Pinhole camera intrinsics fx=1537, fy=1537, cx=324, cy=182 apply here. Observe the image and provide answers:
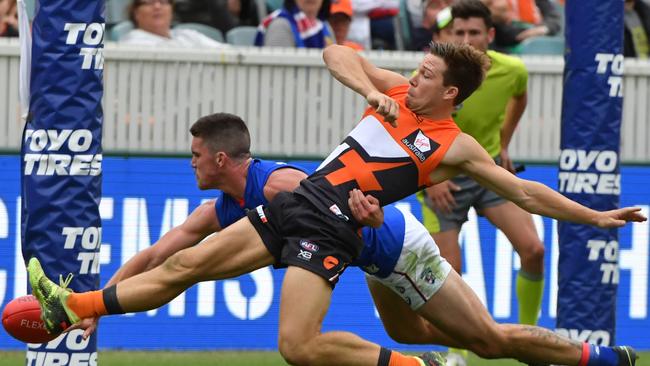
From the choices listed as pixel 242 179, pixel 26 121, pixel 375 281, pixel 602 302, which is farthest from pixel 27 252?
pixel 602 302

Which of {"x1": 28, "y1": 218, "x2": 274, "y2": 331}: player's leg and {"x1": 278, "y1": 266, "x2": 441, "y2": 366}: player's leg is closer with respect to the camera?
{"x1": 278, "y1": 266, "x2": 441, "y2": 366}: player's leg

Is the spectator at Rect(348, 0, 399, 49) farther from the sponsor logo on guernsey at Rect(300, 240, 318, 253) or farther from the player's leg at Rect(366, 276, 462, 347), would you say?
the sponsor logo on guernsey at Rect(300, 240, 318, 253)

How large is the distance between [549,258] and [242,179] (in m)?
3.94

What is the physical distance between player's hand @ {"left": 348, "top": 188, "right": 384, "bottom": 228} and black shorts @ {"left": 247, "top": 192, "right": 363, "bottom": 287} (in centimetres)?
11

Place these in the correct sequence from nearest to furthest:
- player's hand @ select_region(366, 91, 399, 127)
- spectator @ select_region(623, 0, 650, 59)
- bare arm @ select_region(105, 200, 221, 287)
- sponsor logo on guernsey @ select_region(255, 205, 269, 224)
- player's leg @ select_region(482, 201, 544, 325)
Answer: player's hand @ select_region(366, 91, 399, 127)
sponsor logo on guernsey @ select_region(255, 205, 269, 224)
bare arm @ select_region(105, 200, 221, 287)
player's leg @ select_region(482, 201, 544, 325)
spectator @ select_region(623, 0, 650, 59)

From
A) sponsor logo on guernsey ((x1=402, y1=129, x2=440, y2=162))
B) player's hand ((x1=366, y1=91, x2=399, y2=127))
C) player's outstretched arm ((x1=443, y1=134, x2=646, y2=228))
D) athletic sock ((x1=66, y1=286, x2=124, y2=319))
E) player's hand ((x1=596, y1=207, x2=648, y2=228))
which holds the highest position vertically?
player's hand ((x1=366, y1=91, x2=399, y2=127))

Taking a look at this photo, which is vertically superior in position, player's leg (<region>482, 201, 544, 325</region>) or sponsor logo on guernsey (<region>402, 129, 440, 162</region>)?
sponsor logo on guernsey (<region>402, 129, 440, 162</region>)

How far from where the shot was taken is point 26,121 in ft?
26.9

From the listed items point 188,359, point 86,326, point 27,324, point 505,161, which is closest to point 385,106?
point 86,326

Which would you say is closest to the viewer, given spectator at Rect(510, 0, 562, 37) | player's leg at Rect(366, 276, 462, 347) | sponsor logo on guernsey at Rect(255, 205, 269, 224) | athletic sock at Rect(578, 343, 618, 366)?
sponsor logo on guernsey at Rect(255, 205, 269, 224)

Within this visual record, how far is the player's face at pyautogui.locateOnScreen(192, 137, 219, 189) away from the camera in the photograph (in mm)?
8469

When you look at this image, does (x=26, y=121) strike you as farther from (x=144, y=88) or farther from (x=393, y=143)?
(x=144, y=88)

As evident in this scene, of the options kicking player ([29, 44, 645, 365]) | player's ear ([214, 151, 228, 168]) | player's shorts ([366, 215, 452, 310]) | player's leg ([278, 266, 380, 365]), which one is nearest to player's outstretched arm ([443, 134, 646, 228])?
kicking player ([29, 44, 645, 365])

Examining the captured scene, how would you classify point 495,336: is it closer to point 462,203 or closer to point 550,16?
point 462,203
